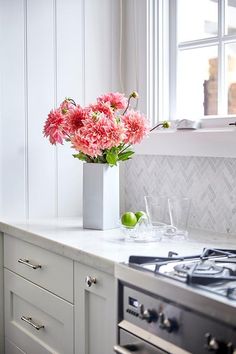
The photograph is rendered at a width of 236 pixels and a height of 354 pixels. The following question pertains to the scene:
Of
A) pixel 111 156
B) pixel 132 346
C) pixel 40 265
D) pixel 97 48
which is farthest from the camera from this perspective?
pixel 97 48

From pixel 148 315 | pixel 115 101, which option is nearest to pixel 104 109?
pixel 115 101

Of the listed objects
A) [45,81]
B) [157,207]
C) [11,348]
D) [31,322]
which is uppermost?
[45,81]

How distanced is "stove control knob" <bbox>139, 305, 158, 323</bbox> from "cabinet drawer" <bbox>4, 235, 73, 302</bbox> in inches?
18.4

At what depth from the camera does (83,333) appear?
1792mm

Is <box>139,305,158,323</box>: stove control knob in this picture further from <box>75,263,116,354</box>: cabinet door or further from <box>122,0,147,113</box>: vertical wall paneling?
<box>122,0,147,113</box>: vertical wall paneling

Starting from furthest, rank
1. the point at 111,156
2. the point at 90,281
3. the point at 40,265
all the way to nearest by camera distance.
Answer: the point at 111,156
the point at 40,265
the point at 90,281

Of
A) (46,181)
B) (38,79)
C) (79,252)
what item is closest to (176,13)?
(38,79)

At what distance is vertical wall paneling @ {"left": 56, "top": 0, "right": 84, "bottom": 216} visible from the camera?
97.8 inches

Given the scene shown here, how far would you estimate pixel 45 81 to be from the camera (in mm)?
2451

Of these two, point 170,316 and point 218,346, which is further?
point 170,316

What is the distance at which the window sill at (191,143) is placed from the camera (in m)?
2.05

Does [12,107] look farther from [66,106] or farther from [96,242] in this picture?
[96,242]

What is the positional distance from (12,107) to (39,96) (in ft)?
0.45

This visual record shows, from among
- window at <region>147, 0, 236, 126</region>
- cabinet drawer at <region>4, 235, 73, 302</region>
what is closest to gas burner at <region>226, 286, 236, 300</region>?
cabinet drawer at <region>4, 235, 73, 302</region>
